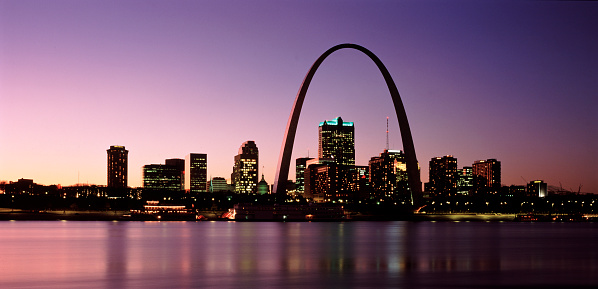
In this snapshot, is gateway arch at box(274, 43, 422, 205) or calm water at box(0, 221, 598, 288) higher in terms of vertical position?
gateway arch at box(274, 43, 422, 205)

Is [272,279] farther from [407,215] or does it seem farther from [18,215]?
[18,215]

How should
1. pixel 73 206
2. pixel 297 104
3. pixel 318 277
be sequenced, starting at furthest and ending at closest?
pixel 73 206, pixel 297 104, pixel 318 277

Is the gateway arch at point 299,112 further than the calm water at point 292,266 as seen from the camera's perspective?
Yes

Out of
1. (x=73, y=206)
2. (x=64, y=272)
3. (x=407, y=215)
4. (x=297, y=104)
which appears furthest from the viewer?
(x=73, y=206)

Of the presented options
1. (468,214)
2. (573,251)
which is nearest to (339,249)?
(573,251)

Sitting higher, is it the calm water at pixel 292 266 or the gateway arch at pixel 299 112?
the gateway arch at pixel 299 112

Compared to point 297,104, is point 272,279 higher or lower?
lower

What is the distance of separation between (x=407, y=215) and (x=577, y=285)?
143 metres

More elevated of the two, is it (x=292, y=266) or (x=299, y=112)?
(x=299, y=112)

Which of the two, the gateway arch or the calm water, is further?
the gateway arch

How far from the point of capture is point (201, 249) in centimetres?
6347

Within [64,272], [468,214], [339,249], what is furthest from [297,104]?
[468,214]

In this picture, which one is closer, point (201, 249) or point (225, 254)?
point (225, 254)

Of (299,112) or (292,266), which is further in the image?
(299,112)
